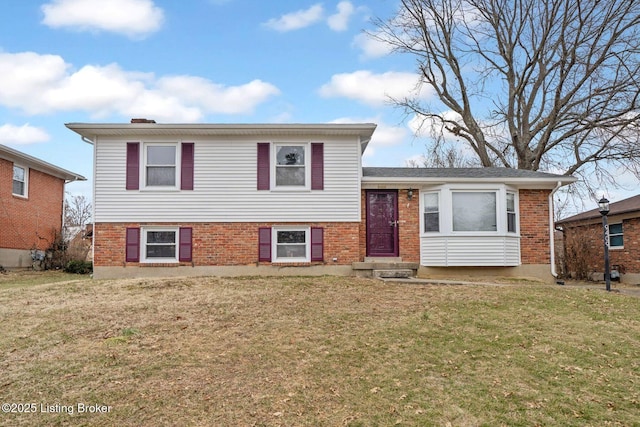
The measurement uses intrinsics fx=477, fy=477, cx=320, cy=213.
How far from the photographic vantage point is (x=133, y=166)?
42.9 ft

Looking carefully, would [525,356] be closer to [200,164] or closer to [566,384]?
→ [566,384]

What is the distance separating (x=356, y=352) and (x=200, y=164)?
8.58 m

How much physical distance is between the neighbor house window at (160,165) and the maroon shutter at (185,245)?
4.43 ft

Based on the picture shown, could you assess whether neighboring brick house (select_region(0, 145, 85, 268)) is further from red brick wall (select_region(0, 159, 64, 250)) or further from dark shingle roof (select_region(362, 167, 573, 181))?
dark shingle roof (select_region(362, 167, 573, 181))

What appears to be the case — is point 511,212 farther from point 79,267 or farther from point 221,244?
point 79,267

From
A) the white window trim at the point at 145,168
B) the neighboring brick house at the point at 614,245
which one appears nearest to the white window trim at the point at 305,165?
the white window trim at the point at 145,168

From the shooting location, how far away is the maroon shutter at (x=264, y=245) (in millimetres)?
13047

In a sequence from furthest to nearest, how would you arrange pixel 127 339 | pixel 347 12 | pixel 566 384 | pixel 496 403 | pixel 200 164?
pixel 347 12, pixel 200 164, pixel 127 339, pixel 566 384, pixel 496 403

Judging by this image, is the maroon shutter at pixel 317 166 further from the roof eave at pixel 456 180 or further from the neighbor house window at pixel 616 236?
the neighbor house window at pixel 616 236

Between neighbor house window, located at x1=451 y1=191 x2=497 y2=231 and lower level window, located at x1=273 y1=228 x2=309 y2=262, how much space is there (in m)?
4.22

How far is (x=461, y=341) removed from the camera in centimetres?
663

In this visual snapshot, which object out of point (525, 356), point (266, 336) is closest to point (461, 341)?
point (525, 356)

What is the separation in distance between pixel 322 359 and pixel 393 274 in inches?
275

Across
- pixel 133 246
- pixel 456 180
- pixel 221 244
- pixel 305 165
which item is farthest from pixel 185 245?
pixel 456 180
